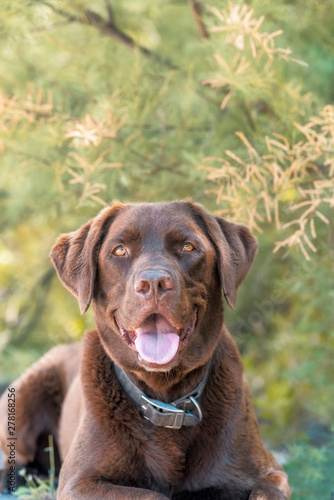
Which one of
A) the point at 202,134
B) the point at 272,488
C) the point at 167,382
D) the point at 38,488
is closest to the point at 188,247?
the point at 167,382

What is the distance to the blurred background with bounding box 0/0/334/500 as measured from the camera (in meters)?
4.33

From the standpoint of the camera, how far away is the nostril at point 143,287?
9.43 feet

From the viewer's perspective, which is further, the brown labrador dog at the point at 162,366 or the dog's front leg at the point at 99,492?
the brown labrador dog at the point at 162,366

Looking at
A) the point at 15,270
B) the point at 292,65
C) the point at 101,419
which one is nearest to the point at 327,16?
the point at 292,65

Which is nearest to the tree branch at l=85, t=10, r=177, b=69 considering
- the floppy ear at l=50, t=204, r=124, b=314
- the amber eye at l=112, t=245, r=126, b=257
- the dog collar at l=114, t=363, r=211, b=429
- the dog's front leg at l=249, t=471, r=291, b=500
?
the floppy ear at l=50, t=204, r=124, b=314

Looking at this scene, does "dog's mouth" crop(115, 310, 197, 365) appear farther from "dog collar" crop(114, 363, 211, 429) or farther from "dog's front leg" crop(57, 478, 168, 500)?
"dog's front leg" crop(57, 478, 168, 500)

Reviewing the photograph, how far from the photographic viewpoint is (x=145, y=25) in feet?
21.3

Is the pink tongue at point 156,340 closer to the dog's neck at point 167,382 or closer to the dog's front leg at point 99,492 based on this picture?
the dog's neck at point 167,382

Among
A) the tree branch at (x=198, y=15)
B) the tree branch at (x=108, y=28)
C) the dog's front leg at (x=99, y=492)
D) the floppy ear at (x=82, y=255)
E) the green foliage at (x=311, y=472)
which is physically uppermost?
the tree branch at (x=198, y=15)

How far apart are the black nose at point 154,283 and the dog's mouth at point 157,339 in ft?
0.59

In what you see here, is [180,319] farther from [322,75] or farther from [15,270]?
[15,270]

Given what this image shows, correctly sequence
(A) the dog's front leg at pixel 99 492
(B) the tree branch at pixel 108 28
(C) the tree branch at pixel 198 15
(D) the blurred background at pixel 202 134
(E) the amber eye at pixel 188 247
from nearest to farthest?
(A) the dog's front leg at pixel 99 492 → (E) the amber eye at pixel 188 247 → (D) the blurred background at pixel 202 134 → (C) the tree branch at pixel 198 15 → (B) the tree branch at pixel 108 28

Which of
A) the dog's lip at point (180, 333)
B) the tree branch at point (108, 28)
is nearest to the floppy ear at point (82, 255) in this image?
the dog's lip at point (180, 333)

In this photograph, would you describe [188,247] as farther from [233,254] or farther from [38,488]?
[38,488]
